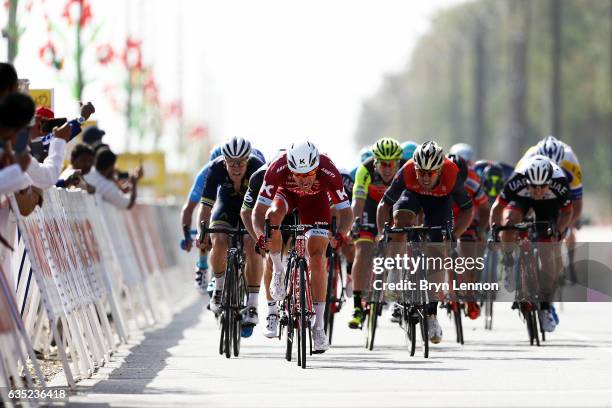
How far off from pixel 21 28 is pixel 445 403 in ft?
42.0

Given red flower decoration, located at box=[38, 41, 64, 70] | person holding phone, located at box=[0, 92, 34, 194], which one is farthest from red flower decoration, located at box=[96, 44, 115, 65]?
person holding phone, located at box=[0, 92, 34, 194]

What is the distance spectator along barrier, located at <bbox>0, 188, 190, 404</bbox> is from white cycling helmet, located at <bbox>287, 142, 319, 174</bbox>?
1983mm

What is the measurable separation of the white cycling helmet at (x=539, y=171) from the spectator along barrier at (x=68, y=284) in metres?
4.26

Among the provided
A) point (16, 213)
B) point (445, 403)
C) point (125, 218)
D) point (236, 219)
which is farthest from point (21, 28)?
point (445, 403)

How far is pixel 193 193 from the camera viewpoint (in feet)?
58.0

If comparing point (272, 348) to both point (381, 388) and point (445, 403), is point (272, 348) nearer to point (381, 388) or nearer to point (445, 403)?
point (381, 388)

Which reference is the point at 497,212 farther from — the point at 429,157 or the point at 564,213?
the point at 429,157

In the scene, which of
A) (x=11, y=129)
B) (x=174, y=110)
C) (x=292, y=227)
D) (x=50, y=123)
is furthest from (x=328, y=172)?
(x=174, y=110)

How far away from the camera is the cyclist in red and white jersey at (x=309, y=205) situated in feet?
47.6

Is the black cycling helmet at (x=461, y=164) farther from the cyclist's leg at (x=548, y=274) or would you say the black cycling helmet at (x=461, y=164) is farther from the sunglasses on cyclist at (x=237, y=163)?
the sunglasses on cyclist at (x=237, y=163)

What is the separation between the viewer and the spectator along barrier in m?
11.7

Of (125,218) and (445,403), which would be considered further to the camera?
(125,218)

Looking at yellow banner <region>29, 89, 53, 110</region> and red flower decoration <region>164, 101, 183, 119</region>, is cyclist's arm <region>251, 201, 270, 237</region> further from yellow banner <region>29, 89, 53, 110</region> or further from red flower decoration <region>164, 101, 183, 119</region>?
red flower decoration <region>164, 101, 183, 119</region>

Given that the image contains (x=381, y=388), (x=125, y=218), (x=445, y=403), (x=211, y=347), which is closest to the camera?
(x=445, y=403)
